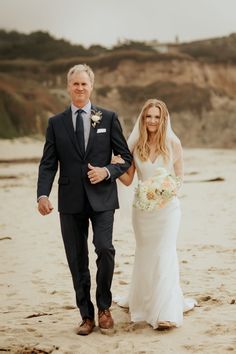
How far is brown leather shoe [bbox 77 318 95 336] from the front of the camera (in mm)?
4219

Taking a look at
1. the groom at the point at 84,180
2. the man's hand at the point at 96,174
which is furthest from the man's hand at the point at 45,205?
the man's hand at the point at 96,174

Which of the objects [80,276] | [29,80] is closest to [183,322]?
[80,276]

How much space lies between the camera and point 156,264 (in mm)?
4484

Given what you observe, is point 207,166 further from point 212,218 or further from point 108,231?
point 108,231

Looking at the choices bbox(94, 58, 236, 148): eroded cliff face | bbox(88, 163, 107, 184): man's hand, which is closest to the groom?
bbox(88, 163, 107, 184): man's hand

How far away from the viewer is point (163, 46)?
41844 mm

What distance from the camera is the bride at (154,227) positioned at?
14.5ft

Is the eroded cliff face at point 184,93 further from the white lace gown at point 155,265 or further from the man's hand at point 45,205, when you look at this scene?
the man's hand at point 45,205

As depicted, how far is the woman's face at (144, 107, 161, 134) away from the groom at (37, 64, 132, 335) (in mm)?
357

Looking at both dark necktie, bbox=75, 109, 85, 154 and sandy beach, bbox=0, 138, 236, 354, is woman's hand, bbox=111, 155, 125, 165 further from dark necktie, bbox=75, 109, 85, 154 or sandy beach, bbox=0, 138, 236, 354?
sandy beach, bbox=0, 138, 236, 354

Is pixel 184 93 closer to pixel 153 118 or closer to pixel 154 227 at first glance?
pixel 153 118

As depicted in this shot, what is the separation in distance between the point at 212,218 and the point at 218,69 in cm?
3311

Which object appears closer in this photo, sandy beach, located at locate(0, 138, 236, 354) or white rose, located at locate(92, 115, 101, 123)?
sandy beach, located at locate(0, 138, 236, 354)

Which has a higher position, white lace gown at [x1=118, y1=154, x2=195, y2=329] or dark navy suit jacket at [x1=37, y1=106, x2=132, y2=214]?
dark navy suit jacket at [x1=37, y1=106, x2=132, y2=214]
